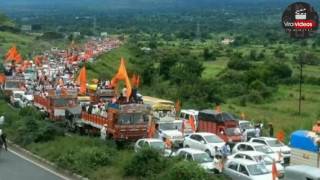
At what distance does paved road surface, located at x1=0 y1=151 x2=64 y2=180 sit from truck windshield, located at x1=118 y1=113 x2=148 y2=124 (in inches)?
176

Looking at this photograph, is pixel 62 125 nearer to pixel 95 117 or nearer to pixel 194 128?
pixel 95 117

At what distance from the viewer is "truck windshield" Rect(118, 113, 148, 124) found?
93.4ft

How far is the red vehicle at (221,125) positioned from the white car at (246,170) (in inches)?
307

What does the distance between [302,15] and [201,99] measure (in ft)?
46.8

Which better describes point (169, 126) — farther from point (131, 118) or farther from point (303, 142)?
point (303, 142)

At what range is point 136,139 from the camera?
2838 cm

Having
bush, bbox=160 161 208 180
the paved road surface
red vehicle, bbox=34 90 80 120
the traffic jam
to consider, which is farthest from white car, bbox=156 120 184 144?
bush, bbox=160 161 208 180

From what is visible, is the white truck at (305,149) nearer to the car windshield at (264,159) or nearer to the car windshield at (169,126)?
the car windshield at (264,159)

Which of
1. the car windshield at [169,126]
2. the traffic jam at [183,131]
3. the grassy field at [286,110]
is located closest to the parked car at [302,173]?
the traffic jam at [183,131]

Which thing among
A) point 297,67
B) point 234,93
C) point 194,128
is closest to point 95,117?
point 194,128

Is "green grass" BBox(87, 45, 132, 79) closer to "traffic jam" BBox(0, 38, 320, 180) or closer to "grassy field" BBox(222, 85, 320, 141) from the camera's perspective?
"grassy field" BBox(222, 85, 320, 141)

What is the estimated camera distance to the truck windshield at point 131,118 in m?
28.5

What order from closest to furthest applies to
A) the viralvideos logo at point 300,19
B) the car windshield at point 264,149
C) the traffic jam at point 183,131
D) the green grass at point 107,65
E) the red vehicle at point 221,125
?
the traffic jam at point 183,131, the car windshield at point 264,149, the red vehicle at point 221,125, the viralvideos logo at point 300,19, the green grass at point 107,65

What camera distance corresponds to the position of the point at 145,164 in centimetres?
2116
